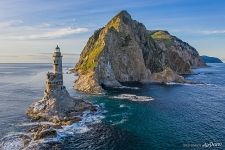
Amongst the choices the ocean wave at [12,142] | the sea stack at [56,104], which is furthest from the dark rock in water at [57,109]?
the ocean wave at [12,142]

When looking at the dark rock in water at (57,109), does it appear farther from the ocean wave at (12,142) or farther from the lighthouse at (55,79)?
the ocean wave at (12,142)

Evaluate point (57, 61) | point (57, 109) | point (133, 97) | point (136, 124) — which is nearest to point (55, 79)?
point (57, 61)

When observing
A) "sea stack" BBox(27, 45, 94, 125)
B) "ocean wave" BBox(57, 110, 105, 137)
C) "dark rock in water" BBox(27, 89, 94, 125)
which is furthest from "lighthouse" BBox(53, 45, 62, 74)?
"ocean wave" BBox(57, 110, 105, 137)

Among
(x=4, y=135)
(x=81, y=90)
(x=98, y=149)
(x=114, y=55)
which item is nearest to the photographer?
(x=98, y=149)

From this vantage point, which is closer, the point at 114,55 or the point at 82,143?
the point at 82,143

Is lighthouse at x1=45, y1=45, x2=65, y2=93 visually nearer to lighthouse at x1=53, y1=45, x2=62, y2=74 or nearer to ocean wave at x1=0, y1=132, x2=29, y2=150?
lighthouse at x1=53, y1=45, x2=62, y2=74

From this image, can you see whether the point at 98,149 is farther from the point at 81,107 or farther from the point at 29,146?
the point at 81,107

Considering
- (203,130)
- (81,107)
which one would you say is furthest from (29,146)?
(203,130)

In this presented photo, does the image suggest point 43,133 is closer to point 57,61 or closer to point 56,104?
point 56,104
